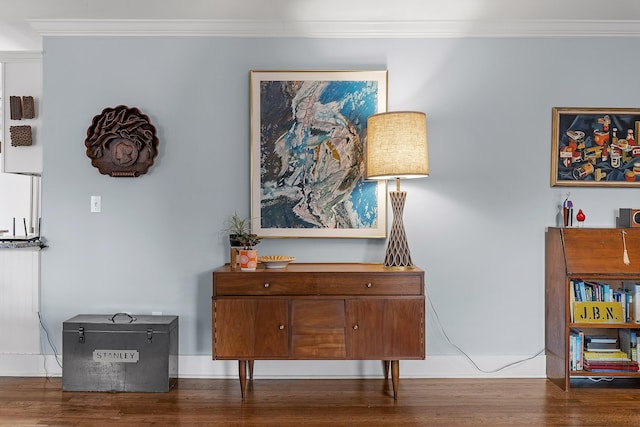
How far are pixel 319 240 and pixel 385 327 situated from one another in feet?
2.42

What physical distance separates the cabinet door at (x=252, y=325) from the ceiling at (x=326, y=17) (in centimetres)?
170

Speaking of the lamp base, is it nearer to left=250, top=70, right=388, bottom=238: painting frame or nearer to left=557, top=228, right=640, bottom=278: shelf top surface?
left=250, top=70, right=388, bottom=238: painting frame

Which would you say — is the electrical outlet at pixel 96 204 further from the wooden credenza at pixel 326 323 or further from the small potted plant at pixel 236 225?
the wooden credenza at pixel 326 323

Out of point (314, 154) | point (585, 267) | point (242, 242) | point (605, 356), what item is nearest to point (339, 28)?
point (314, 154)

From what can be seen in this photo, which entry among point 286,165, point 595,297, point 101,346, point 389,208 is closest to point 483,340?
Result: point 595,297

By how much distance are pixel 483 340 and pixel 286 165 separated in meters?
1.69

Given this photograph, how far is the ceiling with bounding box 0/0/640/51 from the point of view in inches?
116

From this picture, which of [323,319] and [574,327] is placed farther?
[574,327]

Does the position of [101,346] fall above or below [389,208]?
below

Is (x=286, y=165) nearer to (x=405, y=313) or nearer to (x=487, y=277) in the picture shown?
(x=405, y=313)

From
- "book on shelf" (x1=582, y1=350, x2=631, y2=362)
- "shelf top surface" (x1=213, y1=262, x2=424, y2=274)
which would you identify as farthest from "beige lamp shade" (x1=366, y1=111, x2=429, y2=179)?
"book on shelf" (x1=582, y1=350, x2=631, y2=362)

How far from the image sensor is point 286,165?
3.23 metres

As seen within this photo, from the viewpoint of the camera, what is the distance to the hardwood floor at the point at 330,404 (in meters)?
2.57

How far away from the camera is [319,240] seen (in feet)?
10.7
